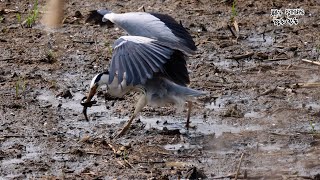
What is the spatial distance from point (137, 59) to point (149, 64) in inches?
4.2

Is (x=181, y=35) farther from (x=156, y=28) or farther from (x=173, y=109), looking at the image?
(x=173, y=109)

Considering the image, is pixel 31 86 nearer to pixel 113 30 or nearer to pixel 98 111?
pixel 98 111

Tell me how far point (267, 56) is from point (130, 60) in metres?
2.59

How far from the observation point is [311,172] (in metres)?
6.32

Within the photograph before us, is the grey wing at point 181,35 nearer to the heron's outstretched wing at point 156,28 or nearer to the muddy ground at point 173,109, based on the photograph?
the heron's outstretched wing at point 156,28

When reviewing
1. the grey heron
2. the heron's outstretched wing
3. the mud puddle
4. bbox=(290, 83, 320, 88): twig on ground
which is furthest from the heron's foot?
bbox=(290, 83, 320, 88): twig on ground

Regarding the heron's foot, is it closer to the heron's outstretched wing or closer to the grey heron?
the grey heron

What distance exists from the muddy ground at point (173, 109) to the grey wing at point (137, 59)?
0.58 metres

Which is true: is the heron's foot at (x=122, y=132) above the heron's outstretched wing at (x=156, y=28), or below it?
below

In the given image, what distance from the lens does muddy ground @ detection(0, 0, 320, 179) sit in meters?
6.61

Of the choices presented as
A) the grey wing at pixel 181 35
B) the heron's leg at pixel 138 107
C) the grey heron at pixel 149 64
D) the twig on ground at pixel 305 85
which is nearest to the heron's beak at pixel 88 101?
the grey heron at pixel 149 64

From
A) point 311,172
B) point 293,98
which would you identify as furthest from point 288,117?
point 311,172

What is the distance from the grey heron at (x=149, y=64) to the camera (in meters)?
7.03

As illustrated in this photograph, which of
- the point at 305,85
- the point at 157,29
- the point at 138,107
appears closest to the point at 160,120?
the point at 138,107
